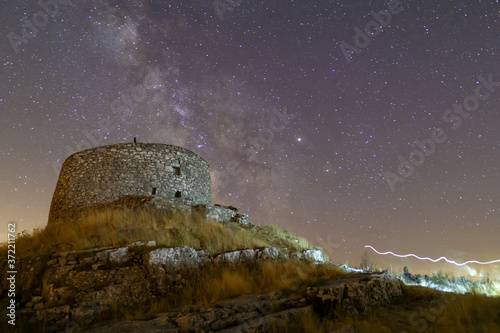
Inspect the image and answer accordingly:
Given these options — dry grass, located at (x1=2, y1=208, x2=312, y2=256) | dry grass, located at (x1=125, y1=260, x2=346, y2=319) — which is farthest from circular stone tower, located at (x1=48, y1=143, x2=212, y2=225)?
dry grass, located at (x1=125, y1=260, x2=346, y2=319)

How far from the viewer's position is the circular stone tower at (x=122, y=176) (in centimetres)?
1520

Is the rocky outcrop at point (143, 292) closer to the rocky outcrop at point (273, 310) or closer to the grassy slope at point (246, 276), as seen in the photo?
the rocky outcrop at point (273, 310)

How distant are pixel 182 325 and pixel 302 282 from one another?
3.37 m

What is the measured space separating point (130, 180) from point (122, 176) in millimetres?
471

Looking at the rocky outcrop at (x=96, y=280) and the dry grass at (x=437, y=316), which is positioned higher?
the rocky outcrop at (x=96, y=280)

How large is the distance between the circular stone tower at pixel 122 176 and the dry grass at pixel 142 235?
5.72ft

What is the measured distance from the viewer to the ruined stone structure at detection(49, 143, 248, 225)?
49.5 ft

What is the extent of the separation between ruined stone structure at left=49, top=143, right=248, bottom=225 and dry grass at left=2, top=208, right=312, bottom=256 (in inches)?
53.2

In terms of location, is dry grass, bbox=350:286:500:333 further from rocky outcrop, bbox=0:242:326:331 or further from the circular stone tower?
the circular stone tower

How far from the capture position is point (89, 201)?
15.0 metres

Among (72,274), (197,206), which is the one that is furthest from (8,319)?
(197,206)

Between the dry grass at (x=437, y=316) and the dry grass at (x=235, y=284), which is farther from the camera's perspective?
the dry grass at (x=235, y=284)

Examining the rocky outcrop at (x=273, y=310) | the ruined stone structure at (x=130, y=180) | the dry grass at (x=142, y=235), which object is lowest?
the rocky outcrop at (x=273, y=310)

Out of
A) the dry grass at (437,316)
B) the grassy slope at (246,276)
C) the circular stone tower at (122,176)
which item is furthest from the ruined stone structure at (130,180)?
the dry grass at (437,316)
